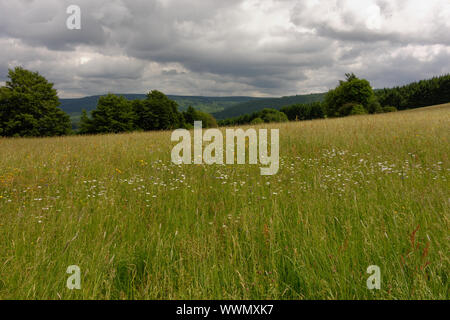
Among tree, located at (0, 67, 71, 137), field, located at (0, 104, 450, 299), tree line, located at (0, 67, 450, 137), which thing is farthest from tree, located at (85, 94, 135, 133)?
field, located at (0, 104, 450, 299)

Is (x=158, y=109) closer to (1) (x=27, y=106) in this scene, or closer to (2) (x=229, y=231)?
(1) (x=27, y=106)

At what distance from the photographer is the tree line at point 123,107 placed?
27312 mm

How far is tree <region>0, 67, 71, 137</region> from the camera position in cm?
2690

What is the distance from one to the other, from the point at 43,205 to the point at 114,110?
4219 cm

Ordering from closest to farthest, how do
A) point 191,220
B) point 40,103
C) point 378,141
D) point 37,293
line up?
1. point 37,293
2. point 191,220
3. point 378,141
4. point 40,103

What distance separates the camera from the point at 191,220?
3.01 meters

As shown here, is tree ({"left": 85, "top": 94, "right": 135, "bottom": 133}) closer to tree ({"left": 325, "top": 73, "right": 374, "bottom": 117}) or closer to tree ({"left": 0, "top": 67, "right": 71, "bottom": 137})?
tree ({"left": 0, "top": 67, "right": 71, "bottom": 137})

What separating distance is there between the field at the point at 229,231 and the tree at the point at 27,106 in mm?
27659

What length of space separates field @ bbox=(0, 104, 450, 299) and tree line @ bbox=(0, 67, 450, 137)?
898 centimetres

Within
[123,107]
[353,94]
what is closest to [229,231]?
[123,107]

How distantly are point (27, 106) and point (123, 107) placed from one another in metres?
15.7

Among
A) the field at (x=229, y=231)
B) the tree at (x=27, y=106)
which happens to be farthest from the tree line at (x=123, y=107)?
the field at (x=229, y=231)
